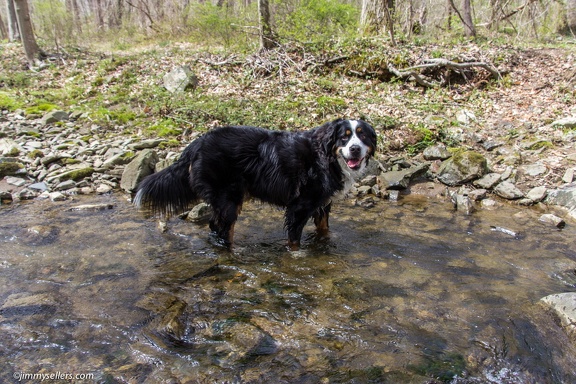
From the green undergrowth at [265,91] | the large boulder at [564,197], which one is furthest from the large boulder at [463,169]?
the large boulder at [564,197]

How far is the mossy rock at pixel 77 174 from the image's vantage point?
19.7ft

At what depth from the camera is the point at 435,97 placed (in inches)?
346

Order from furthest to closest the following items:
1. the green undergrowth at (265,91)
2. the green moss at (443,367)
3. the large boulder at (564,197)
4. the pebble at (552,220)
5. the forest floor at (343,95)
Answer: the green undergrowth at (265,91) → the forest floor at (343,95) → the large boulder at (564,197) → the pebble at (552,220) → the green moss at (443,367)

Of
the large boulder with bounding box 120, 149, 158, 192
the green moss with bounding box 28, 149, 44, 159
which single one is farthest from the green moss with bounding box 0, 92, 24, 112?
the large boulder with bounding box 120, 149, 158, 192

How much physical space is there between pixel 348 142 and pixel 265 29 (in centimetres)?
800

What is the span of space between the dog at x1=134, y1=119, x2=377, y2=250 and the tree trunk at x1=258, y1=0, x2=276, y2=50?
737cm

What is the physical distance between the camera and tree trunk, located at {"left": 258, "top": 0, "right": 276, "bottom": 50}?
1070cm

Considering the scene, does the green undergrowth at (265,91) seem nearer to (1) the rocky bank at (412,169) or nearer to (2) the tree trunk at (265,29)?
(2) the tree trunk at (265,29)

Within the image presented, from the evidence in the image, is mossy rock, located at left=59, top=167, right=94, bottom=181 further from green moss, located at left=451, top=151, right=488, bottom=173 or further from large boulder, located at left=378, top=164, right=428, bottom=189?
green moss, located at left=451, top=151, right=488, bottom=173

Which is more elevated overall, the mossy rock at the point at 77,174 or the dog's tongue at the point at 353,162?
the dog's tongue at the point at 353,162

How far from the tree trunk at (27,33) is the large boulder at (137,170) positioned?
29.5ft

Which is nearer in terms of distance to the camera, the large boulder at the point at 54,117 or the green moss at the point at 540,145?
the green moss at the point at 540,145

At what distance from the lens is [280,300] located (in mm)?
3283

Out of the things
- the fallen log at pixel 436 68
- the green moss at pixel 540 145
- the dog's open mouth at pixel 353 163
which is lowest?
the green moss at pixel 540 145
